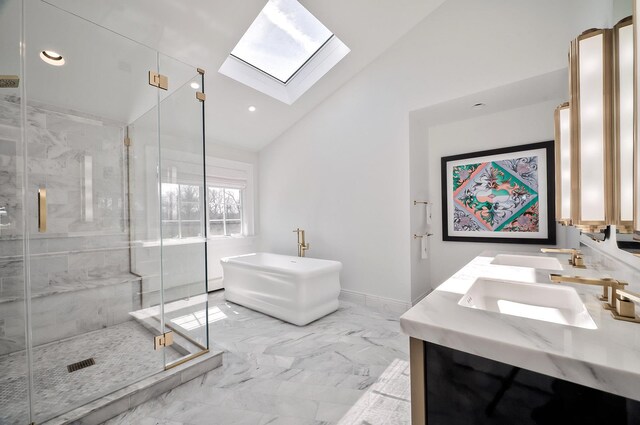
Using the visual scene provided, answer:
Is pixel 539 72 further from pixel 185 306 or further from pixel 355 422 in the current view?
pixel 185 306

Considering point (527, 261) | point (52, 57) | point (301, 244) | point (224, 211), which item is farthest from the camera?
point (224, 211)

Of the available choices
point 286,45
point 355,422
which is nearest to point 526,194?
point 355,422

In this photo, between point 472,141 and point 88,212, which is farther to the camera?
point 472,141

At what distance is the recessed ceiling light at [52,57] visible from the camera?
174 centimetres

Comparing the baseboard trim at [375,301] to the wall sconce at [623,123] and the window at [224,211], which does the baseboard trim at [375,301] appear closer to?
the window at [224,211]

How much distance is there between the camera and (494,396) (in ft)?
2.07

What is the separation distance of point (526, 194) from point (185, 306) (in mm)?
3289

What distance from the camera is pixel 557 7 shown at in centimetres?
200

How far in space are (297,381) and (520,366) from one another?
59.7 inches

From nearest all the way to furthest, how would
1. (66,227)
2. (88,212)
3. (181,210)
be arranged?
(181,210) → (66,227) → (88,212)

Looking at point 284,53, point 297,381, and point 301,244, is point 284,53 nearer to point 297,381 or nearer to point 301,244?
point 301,244

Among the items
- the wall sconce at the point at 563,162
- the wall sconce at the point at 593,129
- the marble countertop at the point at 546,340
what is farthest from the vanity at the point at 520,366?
the wall sconce at the point at 563,162

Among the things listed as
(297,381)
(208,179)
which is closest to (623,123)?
(297,381)

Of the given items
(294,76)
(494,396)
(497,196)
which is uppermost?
(294,76)
